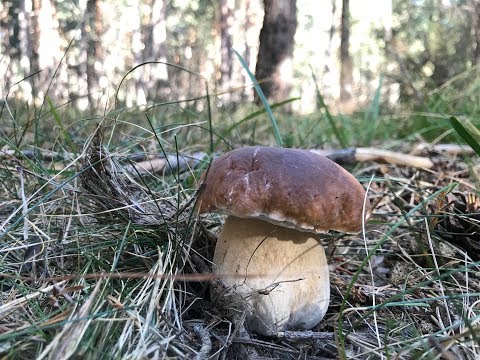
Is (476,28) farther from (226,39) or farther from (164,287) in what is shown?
(226,39)

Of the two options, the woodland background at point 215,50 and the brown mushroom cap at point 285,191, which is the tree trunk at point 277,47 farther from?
the brown mushroom cap at point 285,191

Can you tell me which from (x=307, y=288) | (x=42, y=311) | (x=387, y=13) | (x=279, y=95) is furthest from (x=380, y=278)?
(x=387, y=13)

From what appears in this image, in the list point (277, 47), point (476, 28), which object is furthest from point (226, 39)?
point (476, 28)

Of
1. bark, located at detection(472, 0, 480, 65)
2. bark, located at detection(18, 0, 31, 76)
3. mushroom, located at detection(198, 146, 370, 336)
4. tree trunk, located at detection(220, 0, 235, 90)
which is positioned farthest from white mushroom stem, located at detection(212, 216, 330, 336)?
tree trunk, located at detection(220, 0, 235, 90)

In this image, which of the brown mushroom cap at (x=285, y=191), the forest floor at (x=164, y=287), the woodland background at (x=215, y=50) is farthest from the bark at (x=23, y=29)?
the brown mushroom cap at (x=285, y=191)

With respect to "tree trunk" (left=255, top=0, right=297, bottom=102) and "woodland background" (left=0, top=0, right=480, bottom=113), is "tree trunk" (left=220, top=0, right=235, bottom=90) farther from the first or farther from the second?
"tree trunk" (left=255, top=0, right=297, bottom=102)

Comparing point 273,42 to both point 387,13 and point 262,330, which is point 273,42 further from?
point 387,13
